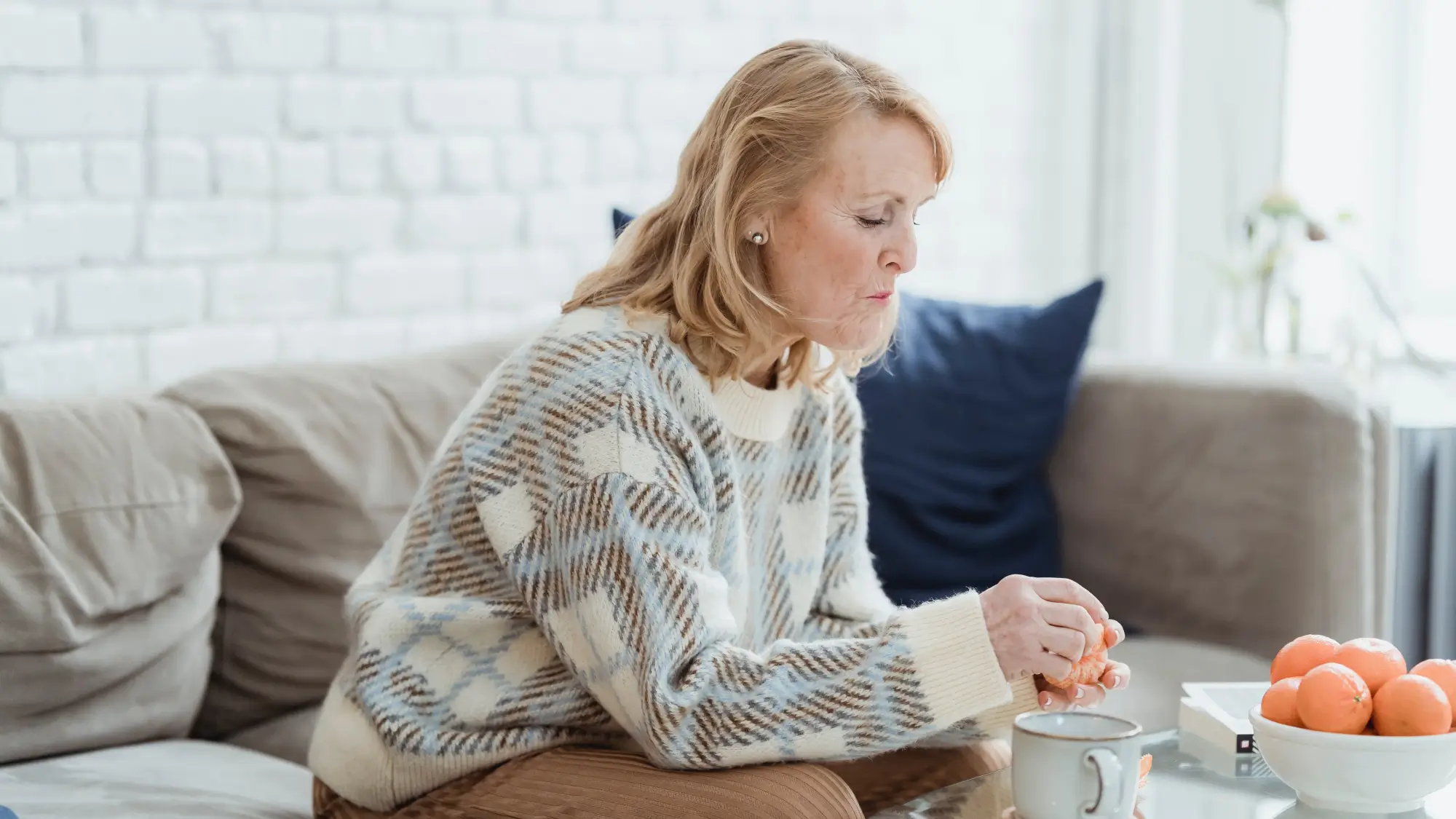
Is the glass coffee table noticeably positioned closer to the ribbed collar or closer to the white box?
the white box

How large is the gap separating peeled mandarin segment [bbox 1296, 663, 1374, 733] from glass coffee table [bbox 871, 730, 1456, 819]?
8cm

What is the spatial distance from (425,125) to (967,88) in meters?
1.29

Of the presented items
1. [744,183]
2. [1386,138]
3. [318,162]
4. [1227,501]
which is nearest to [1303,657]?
[744,183]

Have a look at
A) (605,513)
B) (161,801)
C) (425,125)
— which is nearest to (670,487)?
(605,513)

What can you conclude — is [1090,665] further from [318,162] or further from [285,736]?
[318,162]

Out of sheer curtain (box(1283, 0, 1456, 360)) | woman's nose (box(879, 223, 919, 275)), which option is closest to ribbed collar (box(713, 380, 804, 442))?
woman's nose (box(879, 223, 919, 275))

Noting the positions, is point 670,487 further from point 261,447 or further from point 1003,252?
point 1003,252

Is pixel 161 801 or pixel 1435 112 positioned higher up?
pixel 1435 112

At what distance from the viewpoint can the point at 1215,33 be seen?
317 cm

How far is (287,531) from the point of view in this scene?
5.61 ft

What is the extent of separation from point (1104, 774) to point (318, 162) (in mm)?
1447

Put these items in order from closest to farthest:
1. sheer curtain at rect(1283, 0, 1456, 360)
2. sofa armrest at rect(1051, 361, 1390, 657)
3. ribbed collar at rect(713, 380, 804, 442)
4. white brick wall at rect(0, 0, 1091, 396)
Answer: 1. ribbed collar at rect(713, 380, 804, 442)
2. white brick wall at rect(0, 0, 1091, 396)
3. sofa armrest at rect(1051, 361, 1390, 657)
4. sheer curtain at rect(1283, 0, 1456, 360)

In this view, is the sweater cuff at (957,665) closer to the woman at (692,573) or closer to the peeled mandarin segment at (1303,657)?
the woman at (692,573)

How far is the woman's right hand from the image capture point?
1.21 m
